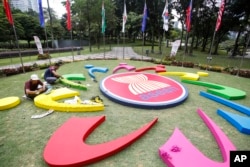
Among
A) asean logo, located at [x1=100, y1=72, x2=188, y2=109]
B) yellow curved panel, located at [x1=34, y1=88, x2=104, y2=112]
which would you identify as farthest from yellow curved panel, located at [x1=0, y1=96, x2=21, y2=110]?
asean logo, located at [x1=100, y1=72, x2=188, y2=109]

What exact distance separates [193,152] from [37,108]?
6.17m

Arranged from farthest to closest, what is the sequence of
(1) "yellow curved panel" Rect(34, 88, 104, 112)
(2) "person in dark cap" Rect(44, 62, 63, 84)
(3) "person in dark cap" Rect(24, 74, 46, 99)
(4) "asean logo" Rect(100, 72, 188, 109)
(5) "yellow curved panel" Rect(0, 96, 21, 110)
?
(2) "person in dark cap" Rect(44, 62, 63, 84) → (3) "person in dark cap" Rect(24, 74, 46, 99) → (4) "asean logo" Rect(100, 72, 188, 109) → (5) "yellow curved panel" Rect(0, 96, 21, 110) → (1) "yellow curved panel" Rect(34, 88, 104, 112)

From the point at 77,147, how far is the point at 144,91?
16.9ft

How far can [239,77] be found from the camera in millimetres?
14156

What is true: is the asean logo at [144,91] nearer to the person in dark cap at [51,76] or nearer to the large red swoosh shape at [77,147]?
the large red swoosh shape at [77,147]

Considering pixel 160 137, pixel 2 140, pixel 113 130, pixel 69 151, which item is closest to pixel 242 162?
pixel 160 137

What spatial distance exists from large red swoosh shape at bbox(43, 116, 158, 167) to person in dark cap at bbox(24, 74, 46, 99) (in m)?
3.39

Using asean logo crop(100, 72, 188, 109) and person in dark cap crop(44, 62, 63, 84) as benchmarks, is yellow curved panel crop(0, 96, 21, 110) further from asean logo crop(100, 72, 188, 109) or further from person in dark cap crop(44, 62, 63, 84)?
asean logo crop(100, 72, 188, 109)

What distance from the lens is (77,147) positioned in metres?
4.71

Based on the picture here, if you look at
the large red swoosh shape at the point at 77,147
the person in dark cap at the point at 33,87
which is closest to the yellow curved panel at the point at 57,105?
the person in dark cap at the point at 33,87

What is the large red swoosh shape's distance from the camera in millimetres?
4266

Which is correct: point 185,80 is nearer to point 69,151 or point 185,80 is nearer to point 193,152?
point 193,152

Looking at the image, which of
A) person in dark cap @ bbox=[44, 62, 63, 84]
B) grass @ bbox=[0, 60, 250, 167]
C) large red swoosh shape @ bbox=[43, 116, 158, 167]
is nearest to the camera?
large red swoosh shape @ bbox=[43, 116, 158, 167]

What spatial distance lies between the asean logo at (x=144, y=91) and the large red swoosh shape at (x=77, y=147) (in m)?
2.15
